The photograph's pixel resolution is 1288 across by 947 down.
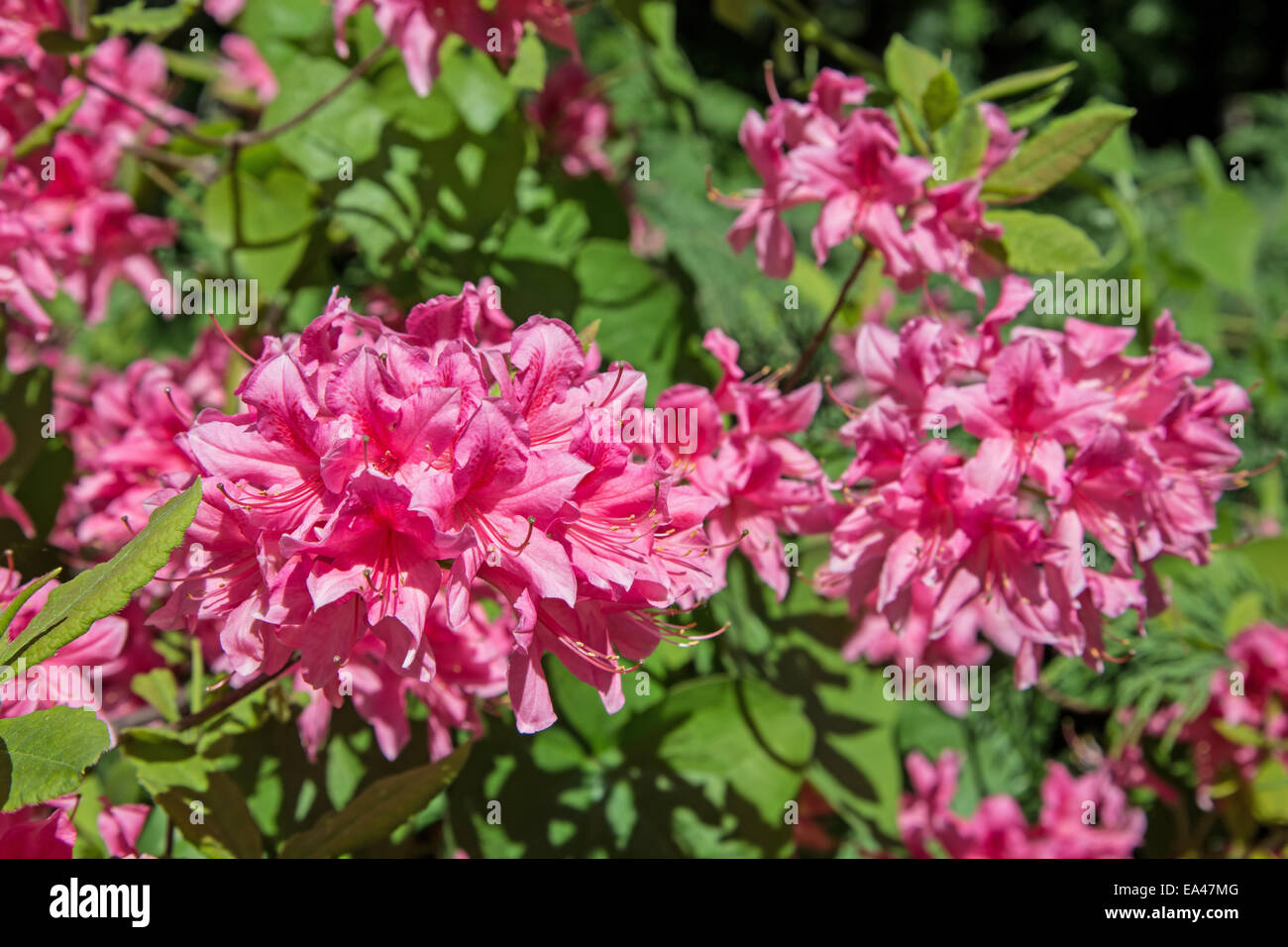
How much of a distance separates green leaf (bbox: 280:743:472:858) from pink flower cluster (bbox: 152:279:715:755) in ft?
0.34

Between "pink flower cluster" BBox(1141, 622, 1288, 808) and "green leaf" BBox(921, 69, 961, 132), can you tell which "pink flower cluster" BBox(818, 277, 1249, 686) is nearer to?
"green leaf" BBox(921, 69, 961, 132)

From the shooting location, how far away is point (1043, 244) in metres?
0.80

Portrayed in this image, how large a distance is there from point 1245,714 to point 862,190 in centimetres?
71

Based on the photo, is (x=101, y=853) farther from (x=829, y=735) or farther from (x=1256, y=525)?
(x=1256, y=525)

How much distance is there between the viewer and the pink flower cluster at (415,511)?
0.53 m

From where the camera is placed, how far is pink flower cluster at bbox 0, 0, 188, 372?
85cm

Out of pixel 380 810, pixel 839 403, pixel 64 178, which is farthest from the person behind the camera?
pixel 64 178

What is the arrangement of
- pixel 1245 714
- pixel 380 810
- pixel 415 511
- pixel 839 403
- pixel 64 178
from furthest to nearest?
pixel 1245 714 < pixel 64 178 < pixel 839 403 < pixel 380 810 < pixel 415 511

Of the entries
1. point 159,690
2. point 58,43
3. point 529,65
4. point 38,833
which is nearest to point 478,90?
point 529,65

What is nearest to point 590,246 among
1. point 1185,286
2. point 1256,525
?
point 1185,286

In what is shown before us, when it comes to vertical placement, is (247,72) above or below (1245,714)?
above

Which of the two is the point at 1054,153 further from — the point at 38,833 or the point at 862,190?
the point at 38,833

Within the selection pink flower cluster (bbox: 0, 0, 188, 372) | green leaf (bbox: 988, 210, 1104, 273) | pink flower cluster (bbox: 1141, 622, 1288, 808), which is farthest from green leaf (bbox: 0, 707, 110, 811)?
pink flower cluster (bbox: 1141, 622, 1288, 808)

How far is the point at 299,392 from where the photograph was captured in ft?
1.78
